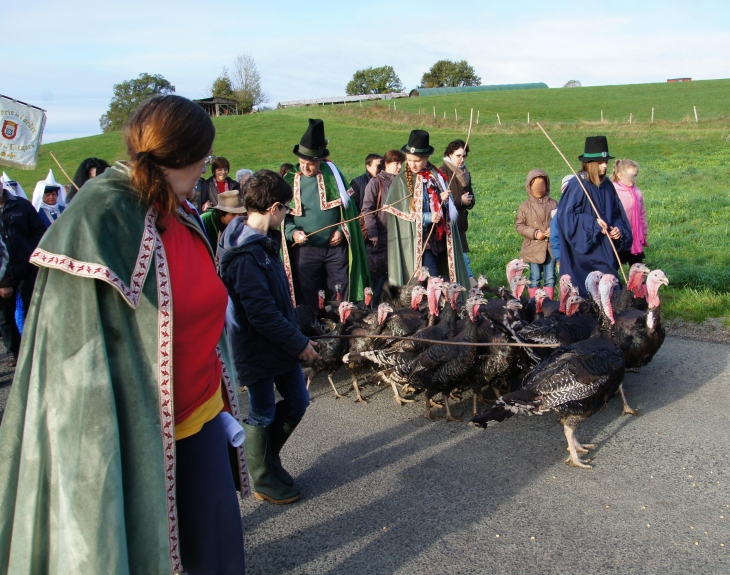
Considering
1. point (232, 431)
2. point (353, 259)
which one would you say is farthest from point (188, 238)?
point (353, 259)

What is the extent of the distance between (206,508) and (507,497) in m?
2.48

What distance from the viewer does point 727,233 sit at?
12266 mm

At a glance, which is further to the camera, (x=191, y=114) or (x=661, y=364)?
(x=661, y=364)

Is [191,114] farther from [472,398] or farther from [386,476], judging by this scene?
[472,398]

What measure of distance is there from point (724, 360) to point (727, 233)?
7.04 m

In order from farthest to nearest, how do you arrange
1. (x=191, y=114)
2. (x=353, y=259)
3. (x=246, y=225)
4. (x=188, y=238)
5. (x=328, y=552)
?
(x=353, y=259) < (x=246, y=225) < (x=328, y=552) < (x=188, y=238) < (x=191, y=114)

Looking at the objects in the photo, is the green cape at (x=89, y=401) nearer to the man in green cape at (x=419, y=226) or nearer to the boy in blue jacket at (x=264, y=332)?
the boy in blue jacket at (x=264, y=332)

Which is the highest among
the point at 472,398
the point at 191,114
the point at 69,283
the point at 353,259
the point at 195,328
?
the point at 191,114

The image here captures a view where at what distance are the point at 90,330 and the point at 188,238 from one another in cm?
56

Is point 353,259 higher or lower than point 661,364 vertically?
higher

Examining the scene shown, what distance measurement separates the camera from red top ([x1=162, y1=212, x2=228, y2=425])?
2242 millimetres

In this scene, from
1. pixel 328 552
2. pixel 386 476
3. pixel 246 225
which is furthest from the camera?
pixel 386 476

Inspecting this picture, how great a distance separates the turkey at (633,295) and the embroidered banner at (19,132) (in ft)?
20.2

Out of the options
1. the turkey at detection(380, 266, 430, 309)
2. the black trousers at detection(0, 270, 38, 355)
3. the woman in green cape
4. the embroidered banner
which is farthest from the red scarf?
the woman in green cape
